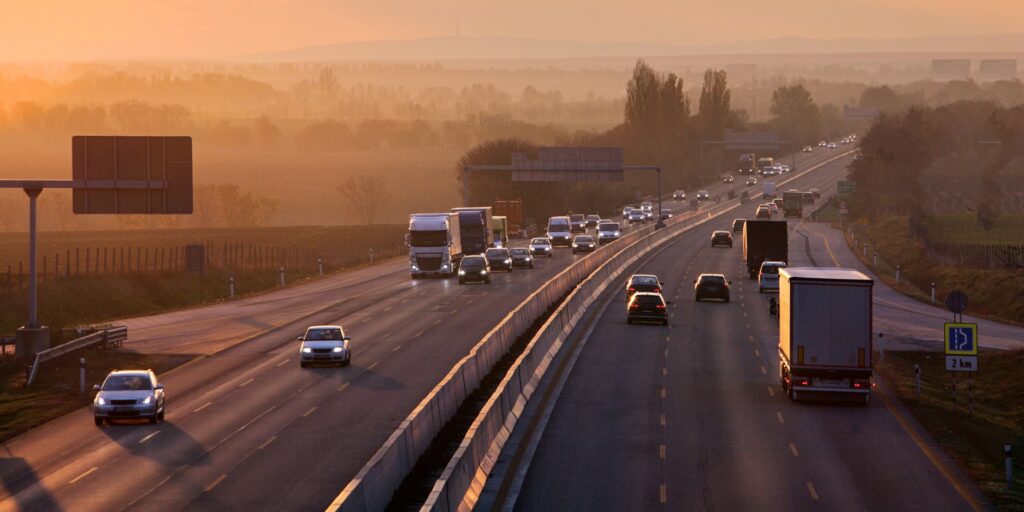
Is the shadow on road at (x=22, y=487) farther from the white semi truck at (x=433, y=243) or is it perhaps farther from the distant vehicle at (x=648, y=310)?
the white semi truck at (x=433, y=243)

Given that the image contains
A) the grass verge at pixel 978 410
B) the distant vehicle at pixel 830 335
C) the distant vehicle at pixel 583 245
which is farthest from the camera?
the distant vehicle at pixel 583 245

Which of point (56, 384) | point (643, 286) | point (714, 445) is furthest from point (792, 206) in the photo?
point (714, 445)

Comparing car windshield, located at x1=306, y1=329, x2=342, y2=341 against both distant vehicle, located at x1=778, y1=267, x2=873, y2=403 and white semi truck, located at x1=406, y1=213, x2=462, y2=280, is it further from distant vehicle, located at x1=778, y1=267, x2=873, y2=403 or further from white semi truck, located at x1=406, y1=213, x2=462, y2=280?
white semi truck, located at x1=406, y1=213, x2=462, y2=280

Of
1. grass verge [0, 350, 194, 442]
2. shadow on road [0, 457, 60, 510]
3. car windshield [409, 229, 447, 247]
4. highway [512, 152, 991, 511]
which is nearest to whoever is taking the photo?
highway [512, 152, 991, 511]

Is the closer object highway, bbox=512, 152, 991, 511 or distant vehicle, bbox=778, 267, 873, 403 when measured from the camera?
highway, bbox=512, 152, 991, 511

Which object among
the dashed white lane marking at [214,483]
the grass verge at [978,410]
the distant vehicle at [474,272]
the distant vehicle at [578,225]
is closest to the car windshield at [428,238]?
the distant vehicle at [474,272]

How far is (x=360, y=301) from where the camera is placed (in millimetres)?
69000

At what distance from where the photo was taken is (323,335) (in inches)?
1758

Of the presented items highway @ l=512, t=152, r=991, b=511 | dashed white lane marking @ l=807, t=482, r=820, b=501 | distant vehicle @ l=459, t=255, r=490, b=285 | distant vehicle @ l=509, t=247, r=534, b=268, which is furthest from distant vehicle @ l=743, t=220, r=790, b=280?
dashed white lane marking @ l=807, t=482, r=820, b=501

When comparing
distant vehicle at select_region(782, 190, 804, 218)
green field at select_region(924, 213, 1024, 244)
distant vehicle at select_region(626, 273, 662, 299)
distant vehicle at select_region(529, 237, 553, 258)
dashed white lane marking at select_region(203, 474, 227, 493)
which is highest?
distant vehicle at select_region(782, 190, 804, 218)

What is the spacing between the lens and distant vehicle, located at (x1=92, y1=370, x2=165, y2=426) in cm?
3369

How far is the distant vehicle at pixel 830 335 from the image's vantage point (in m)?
34.7

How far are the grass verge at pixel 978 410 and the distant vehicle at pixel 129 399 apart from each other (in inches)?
749

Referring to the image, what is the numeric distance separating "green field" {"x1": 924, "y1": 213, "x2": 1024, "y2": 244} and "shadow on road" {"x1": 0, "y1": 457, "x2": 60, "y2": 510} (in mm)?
92327
